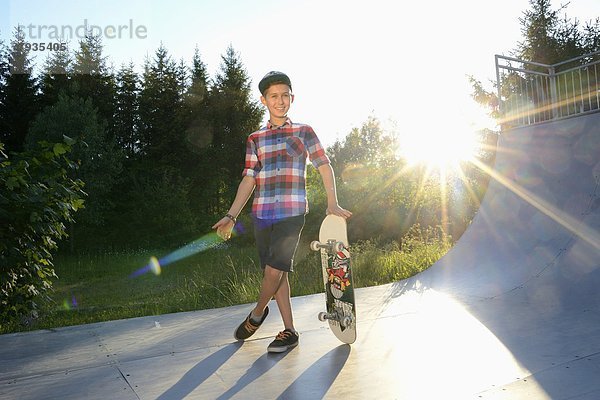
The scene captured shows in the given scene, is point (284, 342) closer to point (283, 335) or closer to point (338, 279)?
point (283, 335)

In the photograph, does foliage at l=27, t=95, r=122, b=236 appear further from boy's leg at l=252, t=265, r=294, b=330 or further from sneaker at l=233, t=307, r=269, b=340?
boy's leg at l=252, t=265, r=294, b=330

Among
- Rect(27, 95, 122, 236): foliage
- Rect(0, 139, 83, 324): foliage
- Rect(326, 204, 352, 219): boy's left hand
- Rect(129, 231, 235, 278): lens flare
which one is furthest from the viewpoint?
Rect(27, 95, 122, 236): foliage

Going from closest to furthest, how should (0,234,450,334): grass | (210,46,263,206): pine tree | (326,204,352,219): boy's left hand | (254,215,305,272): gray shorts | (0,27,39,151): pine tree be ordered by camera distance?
(326,204,352,219): boy's left hand, (254,215,305,272): gray shorts, (0,234,450,334): grass, (0,27,39,151): pine tree, (210,46,263,206): pine tree

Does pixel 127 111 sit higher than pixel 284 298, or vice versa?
pixel 127 111

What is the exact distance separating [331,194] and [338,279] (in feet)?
1.72

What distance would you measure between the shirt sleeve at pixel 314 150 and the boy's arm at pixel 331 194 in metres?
0.04

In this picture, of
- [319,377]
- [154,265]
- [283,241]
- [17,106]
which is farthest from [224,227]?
[17,106]

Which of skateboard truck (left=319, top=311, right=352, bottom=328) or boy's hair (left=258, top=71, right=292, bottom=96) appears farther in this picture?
boy's hair (left=258, top=71, right=292, bottom=96)

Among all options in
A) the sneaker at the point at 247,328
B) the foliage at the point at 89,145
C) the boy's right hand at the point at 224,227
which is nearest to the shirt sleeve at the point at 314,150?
the boy's right hand at the point at 224,227

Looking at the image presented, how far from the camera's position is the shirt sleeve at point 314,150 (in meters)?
3.29

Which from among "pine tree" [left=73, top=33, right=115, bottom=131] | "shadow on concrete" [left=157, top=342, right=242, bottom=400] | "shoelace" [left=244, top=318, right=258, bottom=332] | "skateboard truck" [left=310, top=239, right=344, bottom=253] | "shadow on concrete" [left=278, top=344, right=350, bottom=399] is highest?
"pine tree" [left=73, top=33, right=115, bottom=131]

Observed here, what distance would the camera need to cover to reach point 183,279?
1274 cm

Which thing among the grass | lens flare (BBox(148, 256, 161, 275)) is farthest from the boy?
lens flare (BBox(148, 256, 161, 275))

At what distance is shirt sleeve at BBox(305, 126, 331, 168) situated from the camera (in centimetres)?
329
